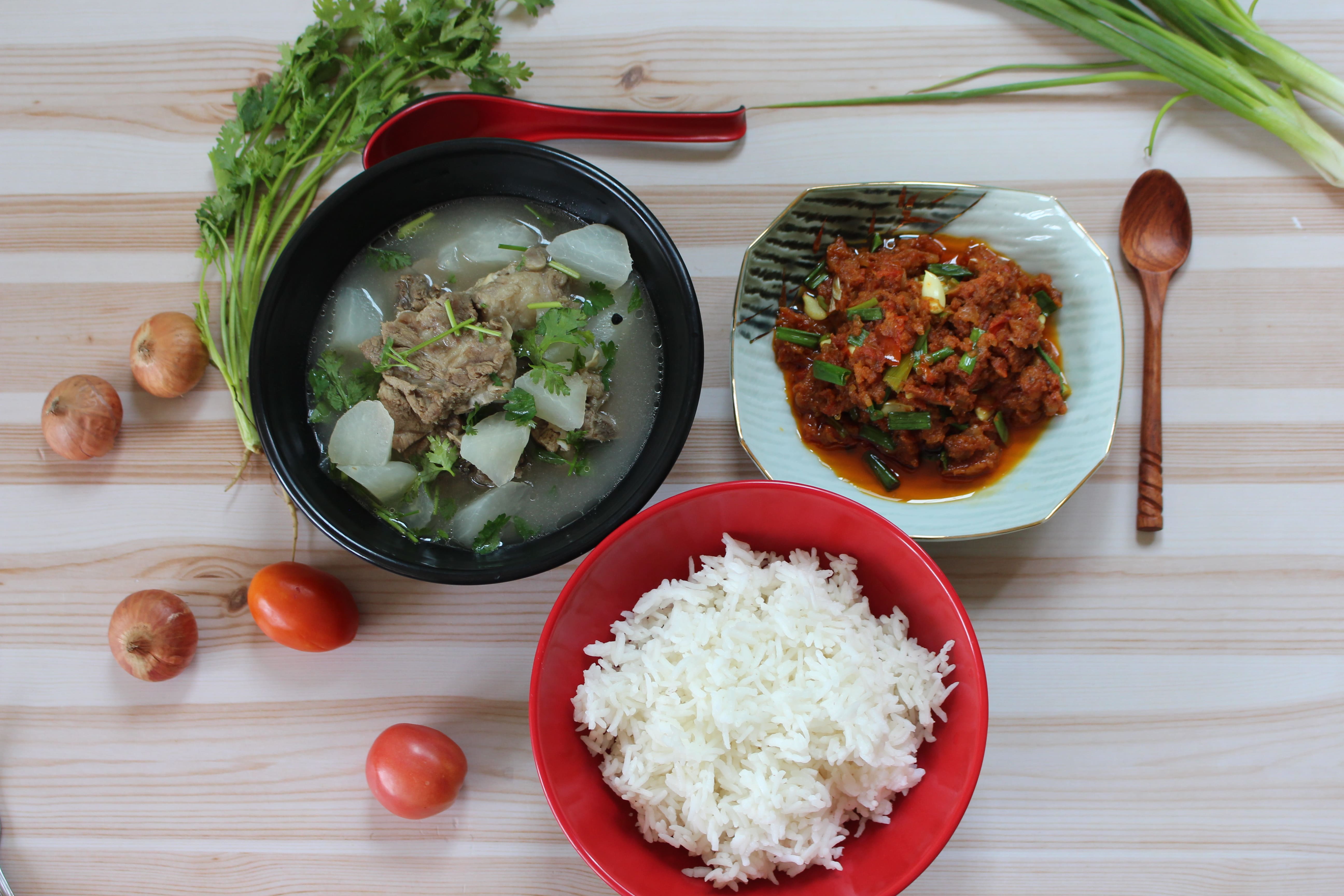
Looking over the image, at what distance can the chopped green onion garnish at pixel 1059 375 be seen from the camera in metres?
1.69

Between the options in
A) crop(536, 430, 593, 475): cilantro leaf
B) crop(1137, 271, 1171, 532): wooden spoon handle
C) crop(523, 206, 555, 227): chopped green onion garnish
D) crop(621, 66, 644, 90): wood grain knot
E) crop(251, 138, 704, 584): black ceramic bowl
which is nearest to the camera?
crop(251, 138, 704, 584): black ceramic bowl

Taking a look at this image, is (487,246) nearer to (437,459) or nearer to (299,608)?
(437,459)

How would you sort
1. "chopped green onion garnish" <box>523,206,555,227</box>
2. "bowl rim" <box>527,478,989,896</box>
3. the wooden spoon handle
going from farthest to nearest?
1. the wooden spoon handle
2. "chopped green onion garnish" <box>523,206,555,227</box>
3. "bowl rim" <box>527,478,989,896</box>

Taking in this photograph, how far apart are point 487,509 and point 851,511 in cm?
74

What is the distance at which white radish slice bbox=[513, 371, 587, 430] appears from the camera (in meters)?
1.52

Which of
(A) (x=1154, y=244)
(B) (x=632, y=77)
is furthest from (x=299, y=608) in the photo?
(A) (x=1154, y=244)

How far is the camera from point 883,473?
1.74 m

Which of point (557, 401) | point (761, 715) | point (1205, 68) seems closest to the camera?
point (761, 715)

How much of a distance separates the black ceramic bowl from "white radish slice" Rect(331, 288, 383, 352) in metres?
0.04

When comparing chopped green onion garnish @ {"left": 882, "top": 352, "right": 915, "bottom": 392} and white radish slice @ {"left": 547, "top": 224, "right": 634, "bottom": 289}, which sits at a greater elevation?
white radish slice @ {"left": 547, "top": 224, "right": 634, "bottom": 289}

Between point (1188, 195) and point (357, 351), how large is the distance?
1999mm

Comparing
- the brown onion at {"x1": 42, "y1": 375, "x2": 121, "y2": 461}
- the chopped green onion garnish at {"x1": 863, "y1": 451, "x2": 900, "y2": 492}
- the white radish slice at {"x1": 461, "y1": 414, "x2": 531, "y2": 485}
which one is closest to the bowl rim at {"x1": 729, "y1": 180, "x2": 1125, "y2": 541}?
the chopped green onion garnish at {"x1": 863, "y1": 451, "x2": 900, "y2": 492}

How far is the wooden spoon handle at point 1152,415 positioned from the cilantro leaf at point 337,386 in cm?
172

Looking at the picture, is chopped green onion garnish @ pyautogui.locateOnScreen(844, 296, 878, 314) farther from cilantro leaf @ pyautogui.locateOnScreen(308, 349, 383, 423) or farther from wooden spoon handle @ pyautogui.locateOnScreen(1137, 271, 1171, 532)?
cilantro leaf @ pyautogui.locateOnScreen(308, 349, 383, 423)
